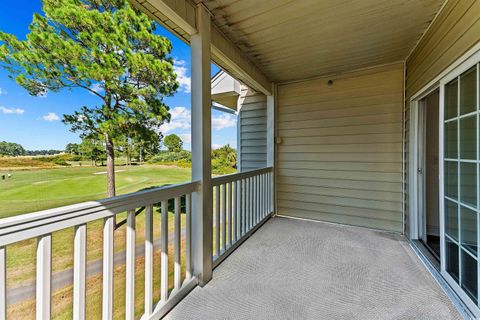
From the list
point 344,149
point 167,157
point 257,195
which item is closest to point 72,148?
point 167,157

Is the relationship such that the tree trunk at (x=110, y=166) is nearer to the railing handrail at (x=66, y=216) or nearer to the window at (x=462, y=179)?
the railing handrail at (x=66, y=216)

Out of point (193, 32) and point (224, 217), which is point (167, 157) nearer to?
point (224, 217)

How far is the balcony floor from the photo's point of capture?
5.09ft

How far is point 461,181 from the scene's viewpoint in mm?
1646

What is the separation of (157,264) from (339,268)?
2073mm

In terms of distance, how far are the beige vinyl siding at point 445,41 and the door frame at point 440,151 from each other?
0.06 m

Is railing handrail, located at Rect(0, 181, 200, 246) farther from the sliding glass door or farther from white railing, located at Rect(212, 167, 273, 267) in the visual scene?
the sliding glass door

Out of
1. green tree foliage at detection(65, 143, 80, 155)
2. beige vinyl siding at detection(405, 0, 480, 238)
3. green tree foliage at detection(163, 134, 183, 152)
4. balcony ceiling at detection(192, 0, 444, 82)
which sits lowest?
green tree foliage at detection(65, 143, 80, 155)

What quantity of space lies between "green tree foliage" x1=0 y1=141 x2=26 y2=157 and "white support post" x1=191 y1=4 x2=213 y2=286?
51.7 inches

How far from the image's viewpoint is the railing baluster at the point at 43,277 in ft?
3.10

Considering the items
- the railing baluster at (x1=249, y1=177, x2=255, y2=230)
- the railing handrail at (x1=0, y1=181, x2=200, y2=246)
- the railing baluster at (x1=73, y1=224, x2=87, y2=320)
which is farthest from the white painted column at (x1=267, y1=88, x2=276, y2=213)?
the railing baluster at (x1=73, y1=224, x2=87, y2=320)

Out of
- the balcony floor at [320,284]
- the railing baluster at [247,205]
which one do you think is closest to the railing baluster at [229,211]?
the balcony floor at [320,284]

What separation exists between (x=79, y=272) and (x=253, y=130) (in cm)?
336

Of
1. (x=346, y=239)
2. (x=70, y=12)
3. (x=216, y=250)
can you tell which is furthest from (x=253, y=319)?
(x=70, y=12)
